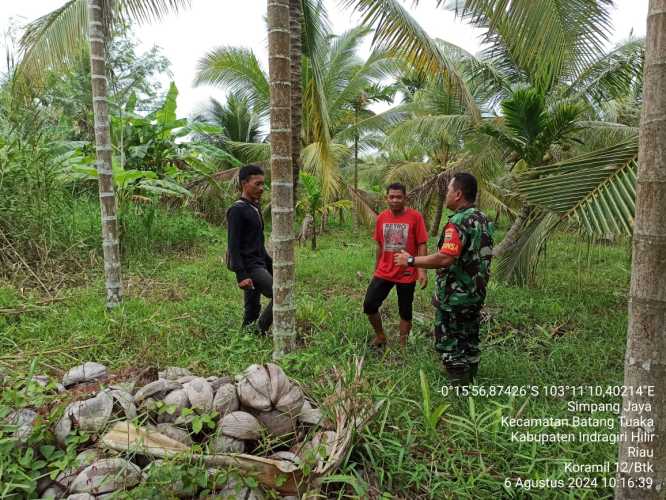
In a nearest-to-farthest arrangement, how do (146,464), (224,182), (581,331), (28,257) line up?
(146,464) < (581,331) < (28,257) < (224,182)

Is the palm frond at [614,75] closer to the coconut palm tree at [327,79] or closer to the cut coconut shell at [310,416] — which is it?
the coconut palm tree at [327,79]

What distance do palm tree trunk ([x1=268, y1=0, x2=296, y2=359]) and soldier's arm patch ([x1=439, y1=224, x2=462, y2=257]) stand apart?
3.56 feet

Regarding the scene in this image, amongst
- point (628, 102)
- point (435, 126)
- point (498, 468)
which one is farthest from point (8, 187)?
point (628, 102)

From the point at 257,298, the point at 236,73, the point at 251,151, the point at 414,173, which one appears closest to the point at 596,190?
the point at 257,298

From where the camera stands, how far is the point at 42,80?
6.01 meters

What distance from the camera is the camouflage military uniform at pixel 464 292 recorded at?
3.08 m

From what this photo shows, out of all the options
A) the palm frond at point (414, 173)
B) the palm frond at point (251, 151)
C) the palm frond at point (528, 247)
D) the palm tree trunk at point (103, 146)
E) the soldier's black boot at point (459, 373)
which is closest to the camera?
the soldier's black boot at point (459, 373)

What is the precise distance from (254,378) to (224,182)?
10586mm

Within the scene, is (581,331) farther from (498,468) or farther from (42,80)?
(42,80)

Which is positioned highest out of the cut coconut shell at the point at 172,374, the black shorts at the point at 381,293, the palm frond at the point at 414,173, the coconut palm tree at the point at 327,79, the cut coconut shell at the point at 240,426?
the coconut palm tree at the point at 327,79

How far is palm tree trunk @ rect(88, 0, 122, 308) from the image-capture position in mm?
4516

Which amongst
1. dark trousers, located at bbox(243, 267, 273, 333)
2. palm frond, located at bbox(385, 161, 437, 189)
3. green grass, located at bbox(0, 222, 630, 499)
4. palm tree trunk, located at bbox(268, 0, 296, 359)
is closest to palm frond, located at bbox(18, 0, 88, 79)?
green grass, located at bbox(0, 222, 630, 499)

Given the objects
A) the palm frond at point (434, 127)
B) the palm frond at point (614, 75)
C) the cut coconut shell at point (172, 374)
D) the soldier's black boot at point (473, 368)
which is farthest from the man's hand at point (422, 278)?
the palm frond at point (434, 127)

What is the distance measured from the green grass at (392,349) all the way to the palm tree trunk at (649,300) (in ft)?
1.61
